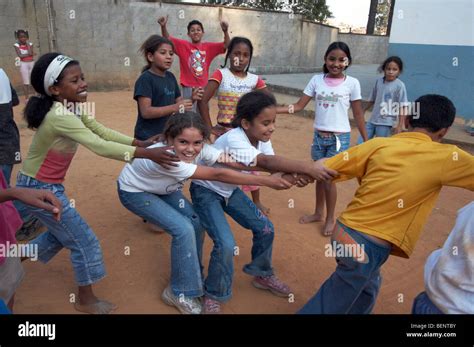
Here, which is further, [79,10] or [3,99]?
[79,10]

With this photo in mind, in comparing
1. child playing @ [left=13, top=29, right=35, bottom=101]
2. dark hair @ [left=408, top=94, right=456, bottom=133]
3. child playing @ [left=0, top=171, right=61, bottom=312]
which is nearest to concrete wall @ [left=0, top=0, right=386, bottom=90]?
child playing @ [left=13, top=29, right=35, bottom=101]

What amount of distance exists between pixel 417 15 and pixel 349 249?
26.2 ft

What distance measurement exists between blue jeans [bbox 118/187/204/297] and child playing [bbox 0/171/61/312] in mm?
686

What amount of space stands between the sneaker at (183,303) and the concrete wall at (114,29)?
33.0 feet

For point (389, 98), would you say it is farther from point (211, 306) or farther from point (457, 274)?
point (457, 274)

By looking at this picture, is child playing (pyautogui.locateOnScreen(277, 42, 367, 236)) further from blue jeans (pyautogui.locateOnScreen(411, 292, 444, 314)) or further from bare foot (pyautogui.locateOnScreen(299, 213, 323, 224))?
blue jeans (pyautogui.locateOnScreen(411, 292, 444, 314))

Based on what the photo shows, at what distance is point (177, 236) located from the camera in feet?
8.50

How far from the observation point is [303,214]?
4.29 metres

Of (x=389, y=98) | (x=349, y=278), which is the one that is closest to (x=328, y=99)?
(x=389, y=98)

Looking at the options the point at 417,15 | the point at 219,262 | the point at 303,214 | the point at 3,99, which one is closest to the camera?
the point at 219,262

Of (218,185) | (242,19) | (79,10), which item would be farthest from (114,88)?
(218,185)

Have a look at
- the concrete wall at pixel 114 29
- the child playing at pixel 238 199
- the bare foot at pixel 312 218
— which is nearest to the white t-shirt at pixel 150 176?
the child playing at pixel 238 199

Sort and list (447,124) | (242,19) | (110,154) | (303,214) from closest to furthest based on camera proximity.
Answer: (447,124)
(110,154)
(303,214)
(242,19)

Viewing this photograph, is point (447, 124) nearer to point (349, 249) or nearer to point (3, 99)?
point (349, 249)
